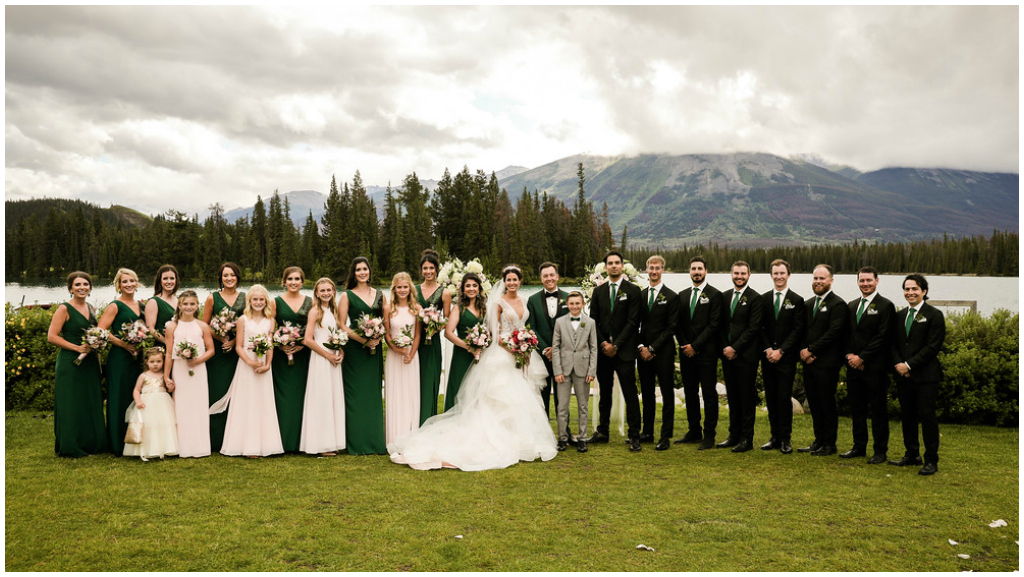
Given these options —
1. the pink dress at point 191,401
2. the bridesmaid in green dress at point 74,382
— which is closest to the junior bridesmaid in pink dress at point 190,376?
the pink dress at point 191,401

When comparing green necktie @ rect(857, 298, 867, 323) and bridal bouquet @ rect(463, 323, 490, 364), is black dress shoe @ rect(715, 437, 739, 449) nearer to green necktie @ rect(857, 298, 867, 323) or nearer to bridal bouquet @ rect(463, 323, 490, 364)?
green necktie @ rect(857, 298, 867, 323)

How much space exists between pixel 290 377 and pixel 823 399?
285 inches

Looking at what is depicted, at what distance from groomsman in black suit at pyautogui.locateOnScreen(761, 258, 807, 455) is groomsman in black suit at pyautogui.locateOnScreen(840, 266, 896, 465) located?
2.19 feet

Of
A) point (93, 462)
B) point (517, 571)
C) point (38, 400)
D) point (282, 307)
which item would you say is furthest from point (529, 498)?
point (38, 400)

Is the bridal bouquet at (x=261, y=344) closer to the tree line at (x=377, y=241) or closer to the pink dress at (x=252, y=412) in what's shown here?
the pink dress at (x=252, y=412)

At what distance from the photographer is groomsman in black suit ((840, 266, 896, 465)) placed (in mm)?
7641

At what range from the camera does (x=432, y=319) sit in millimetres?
8500

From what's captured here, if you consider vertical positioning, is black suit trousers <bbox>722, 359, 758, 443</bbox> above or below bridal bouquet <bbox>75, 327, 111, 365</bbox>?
below

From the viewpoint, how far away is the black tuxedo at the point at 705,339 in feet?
28.1

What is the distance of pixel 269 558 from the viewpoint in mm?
4895

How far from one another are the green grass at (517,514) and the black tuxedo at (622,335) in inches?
33.4

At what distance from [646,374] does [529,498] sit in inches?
125

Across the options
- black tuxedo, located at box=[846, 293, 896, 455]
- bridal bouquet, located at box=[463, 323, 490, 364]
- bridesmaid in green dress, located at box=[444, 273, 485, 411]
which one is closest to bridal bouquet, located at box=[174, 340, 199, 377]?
bridesmaid in green dress, located at box=[444, 273, 485, 411]

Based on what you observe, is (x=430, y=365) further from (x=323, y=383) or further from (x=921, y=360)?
(x=921, y=360)
